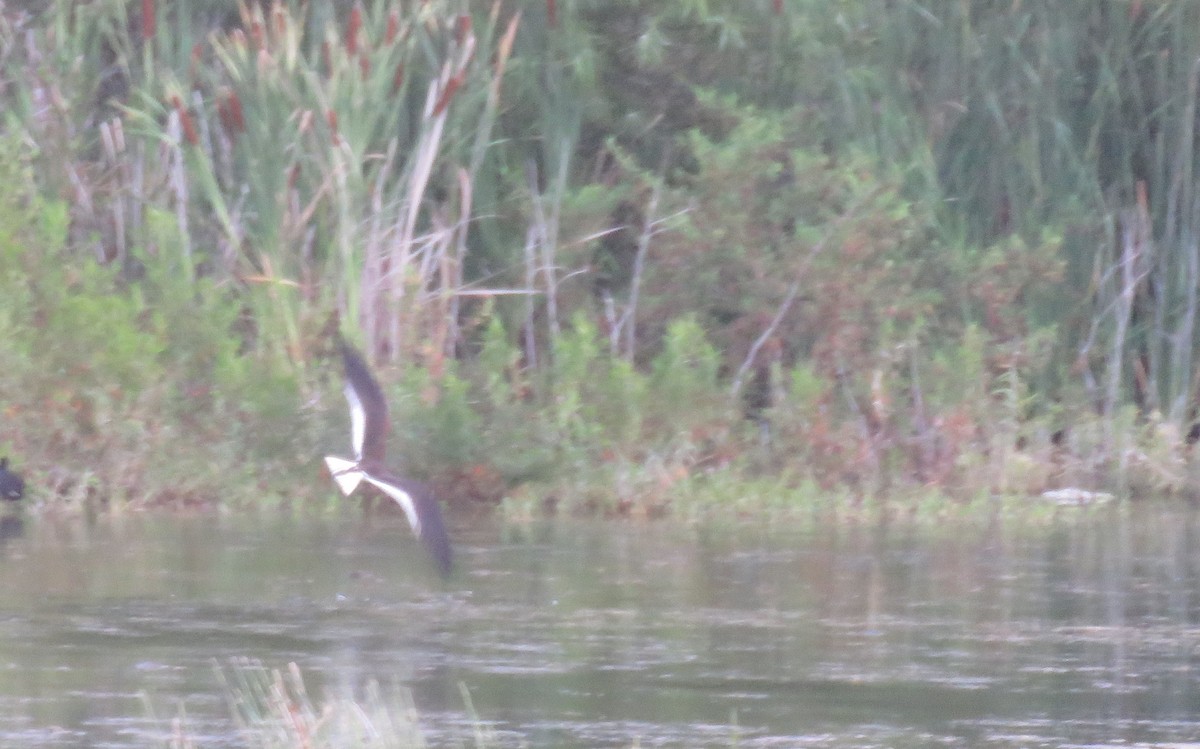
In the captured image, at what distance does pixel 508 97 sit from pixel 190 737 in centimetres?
801

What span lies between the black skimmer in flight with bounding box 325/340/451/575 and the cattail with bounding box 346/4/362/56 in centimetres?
353

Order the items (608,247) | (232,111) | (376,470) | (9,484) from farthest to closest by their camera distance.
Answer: (608,247), (232,111), (9,484), (376,470)

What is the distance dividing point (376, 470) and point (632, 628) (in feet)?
3.98

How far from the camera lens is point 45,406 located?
1140 centimetres

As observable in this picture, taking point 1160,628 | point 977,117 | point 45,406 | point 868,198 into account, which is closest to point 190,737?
point 1160,628

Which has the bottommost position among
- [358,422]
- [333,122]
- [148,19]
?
[358,422]

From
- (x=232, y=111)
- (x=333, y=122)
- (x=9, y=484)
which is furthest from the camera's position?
(x=232, y=111)

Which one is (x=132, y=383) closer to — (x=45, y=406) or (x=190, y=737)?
(x=45, y=406)

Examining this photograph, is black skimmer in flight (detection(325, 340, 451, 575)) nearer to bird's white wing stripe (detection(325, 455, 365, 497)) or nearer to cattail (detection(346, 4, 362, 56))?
bird's white wing stripe (detection(325, 455, 365, 497))

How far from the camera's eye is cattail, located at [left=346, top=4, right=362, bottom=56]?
12147 mm

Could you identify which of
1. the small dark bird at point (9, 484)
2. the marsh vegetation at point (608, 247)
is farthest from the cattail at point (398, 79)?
the small dark bird at point (9, 484)

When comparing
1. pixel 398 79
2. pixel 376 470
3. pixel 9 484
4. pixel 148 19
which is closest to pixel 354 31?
pixel 398 79

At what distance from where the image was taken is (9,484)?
10789mm

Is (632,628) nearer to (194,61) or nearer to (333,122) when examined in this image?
(333,122)
